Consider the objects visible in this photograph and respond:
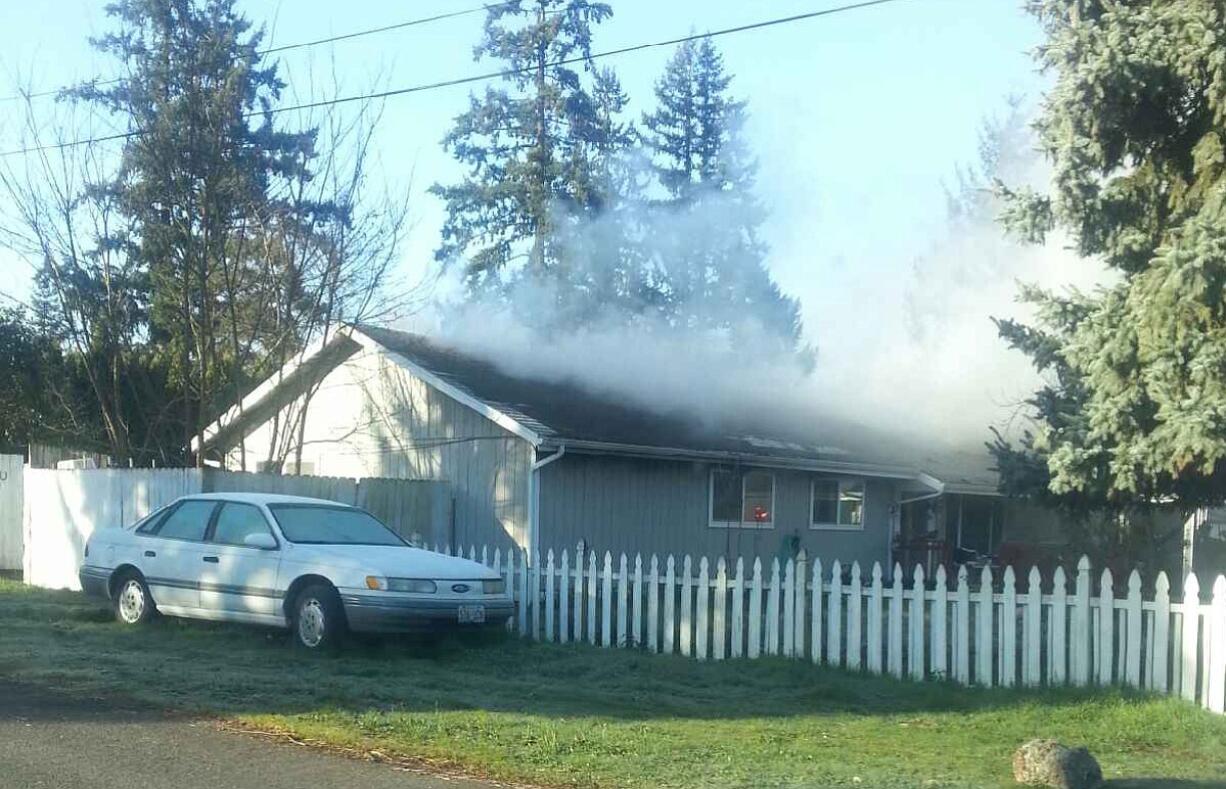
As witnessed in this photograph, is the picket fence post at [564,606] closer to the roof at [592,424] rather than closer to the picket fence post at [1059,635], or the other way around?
the roof at [592,424]

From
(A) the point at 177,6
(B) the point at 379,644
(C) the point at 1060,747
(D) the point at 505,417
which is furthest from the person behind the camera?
(A) the point at 177,6

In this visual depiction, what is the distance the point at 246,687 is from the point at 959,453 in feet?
60.9

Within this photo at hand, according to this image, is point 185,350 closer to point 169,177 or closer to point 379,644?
point 169,177

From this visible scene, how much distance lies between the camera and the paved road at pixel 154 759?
25.5 ft

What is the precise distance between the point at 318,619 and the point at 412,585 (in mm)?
931

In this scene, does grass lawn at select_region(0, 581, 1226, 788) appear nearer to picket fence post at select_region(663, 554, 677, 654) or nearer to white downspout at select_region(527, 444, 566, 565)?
picket fence post at select_region(663, 554, 677, 654)

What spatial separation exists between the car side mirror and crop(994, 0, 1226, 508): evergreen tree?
706 centimetres

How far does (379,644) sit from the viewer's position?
1337 cm

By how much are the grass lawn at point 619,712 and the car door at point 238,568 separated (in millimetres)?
357

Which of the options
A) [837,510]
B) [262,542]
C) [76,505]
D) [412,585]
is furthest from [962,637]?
[76,505]

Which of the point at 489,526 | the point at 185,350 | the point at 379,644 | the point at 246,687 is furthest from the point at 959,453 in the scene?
the point at 246,687

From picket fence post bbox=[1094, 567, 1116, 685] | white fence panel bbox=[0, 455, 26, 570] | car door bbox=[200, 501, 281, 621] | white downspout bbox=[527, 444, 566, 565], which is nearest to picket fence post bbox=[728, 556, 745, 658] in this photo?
picket fence post bbox=[1094, 567, 1116, 685]

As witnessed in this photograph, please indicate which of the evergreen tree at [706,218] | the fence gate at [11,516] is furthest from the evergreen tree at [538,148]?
the fence gate at [11,516]

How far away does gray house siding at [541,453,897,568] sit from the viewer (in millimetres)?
18641
